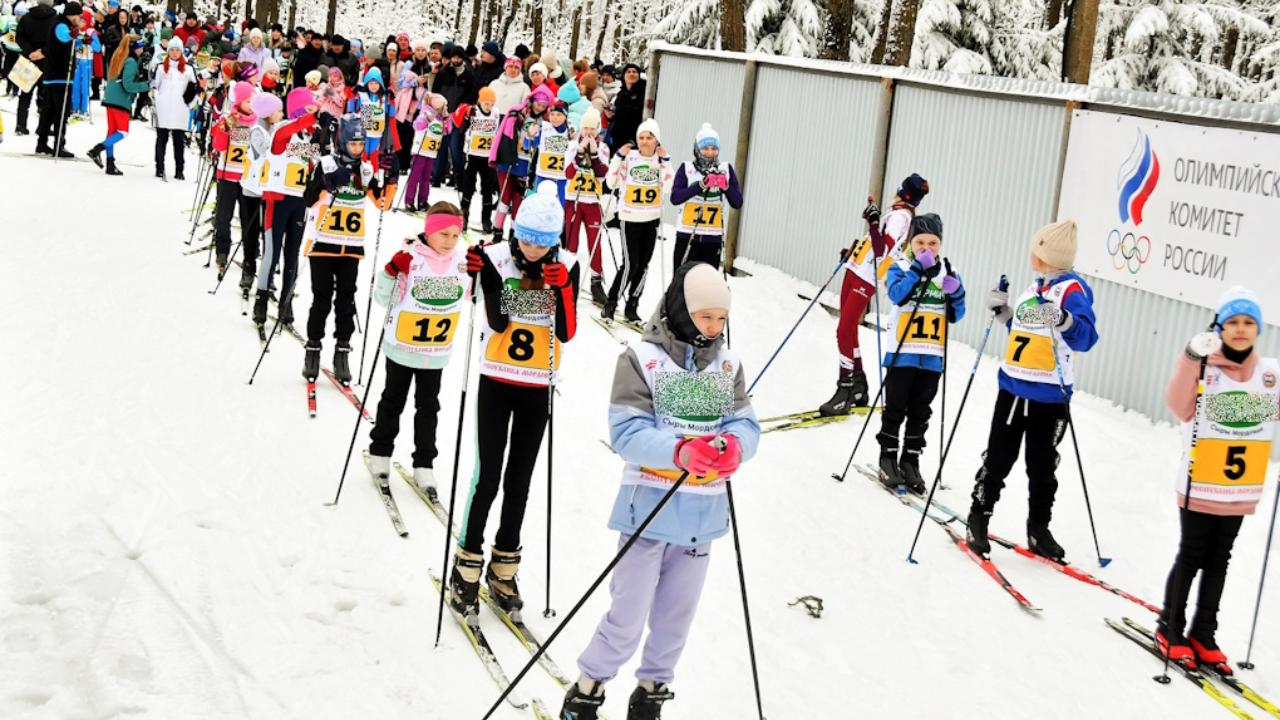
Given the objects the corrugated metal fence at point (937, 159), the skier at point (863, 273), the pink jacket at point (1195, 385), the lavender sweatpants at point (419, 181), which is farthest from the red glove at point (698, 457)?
the lavender sweatpants at point (419, 181)

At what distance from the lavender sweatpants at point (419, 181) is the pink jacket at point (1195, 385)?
1325cm

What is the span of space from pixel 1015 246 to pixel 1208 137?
2390 millimetres

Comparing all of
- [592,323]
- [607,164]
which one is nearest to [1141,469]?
[592,323]

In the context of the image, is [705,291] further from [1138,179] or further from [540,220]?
[1138,179]

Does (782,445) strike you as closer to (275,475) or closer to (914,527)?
(914,527)

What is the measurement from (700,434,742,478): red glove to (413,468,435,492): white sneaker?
3.39 metres

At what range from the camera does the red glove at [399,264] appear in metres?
7.11

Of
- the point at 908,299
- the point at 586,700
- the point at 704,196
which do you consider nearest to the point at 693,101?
the point at 704,196

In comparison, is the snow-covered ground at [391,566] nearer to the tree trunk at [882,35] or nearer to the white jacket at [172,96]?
the white jacket at [172,96]

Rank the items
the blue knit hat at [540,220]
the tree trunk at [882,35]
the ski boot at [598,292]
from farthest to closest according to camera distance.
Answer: the tree trunk at [882,35] → the ski boot at [598,292] → the blue knit hat at [540,220]

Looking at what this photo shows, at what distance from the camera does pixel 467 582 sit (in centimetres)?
589

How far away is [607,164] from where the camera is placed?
13641 mm

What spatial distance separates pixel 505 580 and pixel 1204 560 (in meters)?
3.37

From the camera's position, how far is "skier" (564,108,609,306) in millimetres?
13500
